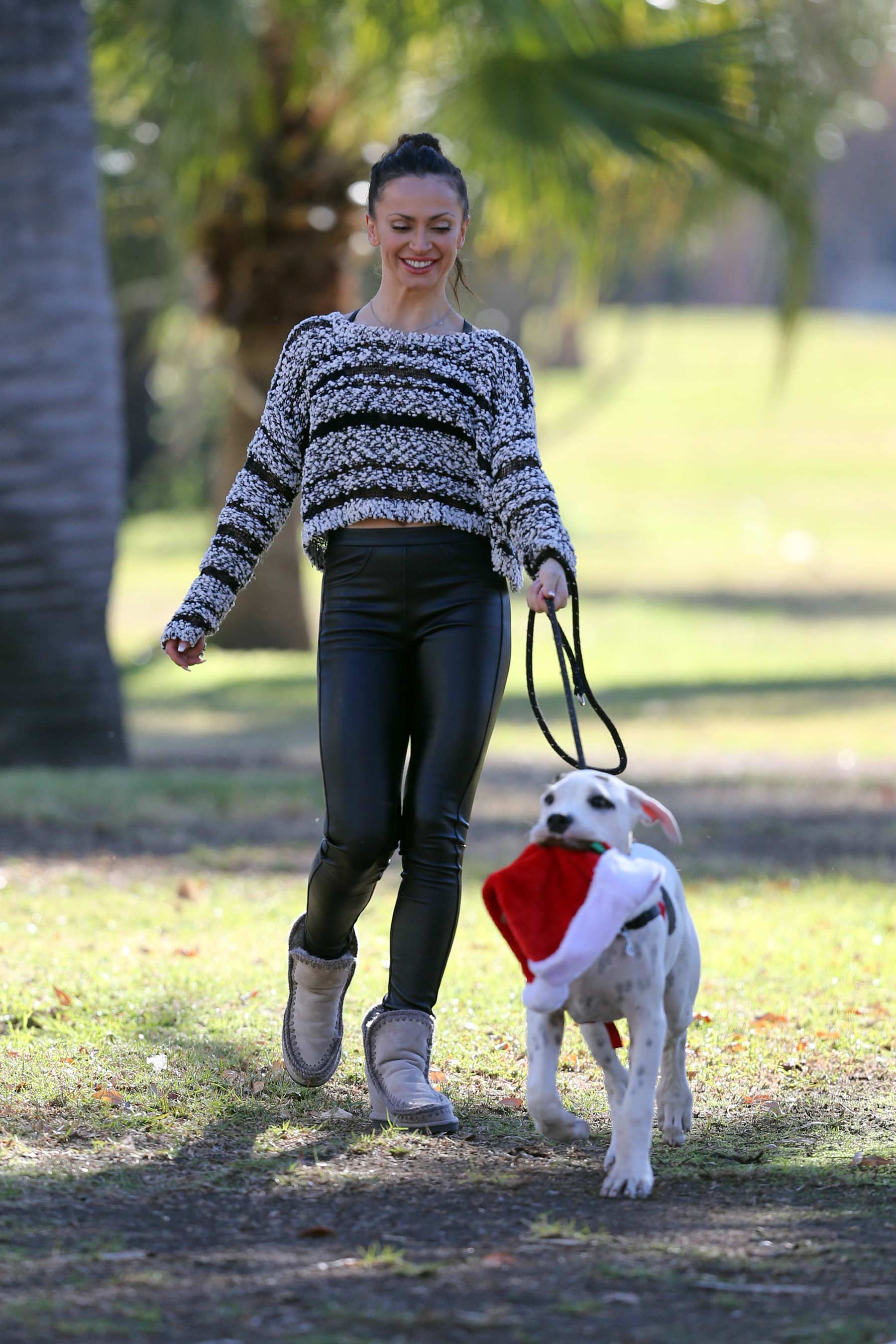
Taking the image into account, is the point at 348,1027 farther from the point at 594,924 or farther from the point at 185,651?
the point at 594,924

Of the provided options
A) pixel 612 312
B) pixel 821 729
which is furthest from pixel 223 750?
pixel 612 312

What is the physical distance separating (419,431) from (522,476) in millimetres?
246

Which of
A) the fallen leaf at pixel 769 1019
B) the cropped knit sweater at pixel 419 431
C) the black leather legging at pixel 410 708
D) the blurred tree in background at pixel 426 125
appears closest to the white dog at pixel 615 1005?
the black leather legging at pixel 410 708

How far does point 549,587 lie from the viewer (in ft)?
12.7

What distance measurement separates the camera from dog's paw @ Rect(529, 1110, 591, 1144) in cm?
361

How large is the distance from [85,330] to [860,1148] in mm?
6572

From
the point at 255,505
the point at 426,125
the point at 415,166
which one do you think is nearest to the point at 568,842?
the point at 255,505

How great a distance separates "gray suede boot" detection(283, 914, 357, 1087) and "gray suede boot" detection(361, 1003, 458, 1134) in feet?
0.46

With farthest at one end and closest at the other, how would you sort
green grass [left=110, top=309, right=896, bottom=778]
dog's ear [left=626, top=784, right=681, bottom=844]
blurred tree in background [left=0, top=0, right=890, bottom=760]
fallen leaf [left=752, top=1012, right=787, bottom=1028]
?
1. green grass [left=110, top=309, right=896, bottom=778]
2. blurred tree in background [left=0, top=0, right=890, bottom=760]
3. fallen leaf [left=752, top=1012, right=787, bottom=1028]
4. dog's ear [left=626, top=784, right=681, bottom=844]

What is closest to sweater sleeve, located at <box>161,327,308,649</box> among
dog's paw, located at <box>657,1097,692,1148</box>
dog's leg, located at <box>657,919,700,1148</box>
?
dog's leg, located at <box>657,919,700,1148</box>

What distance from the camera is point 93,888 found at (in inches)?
275

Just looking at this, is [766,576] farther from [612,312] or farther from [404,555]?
[612,312]

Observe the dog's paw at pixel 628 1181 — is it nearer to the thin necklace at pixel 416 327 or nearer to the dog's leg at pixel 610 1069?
the dog's leg at pixel 610 1069

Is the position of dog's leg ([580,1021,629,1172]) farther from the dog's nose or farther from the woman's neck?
the woman's neck
